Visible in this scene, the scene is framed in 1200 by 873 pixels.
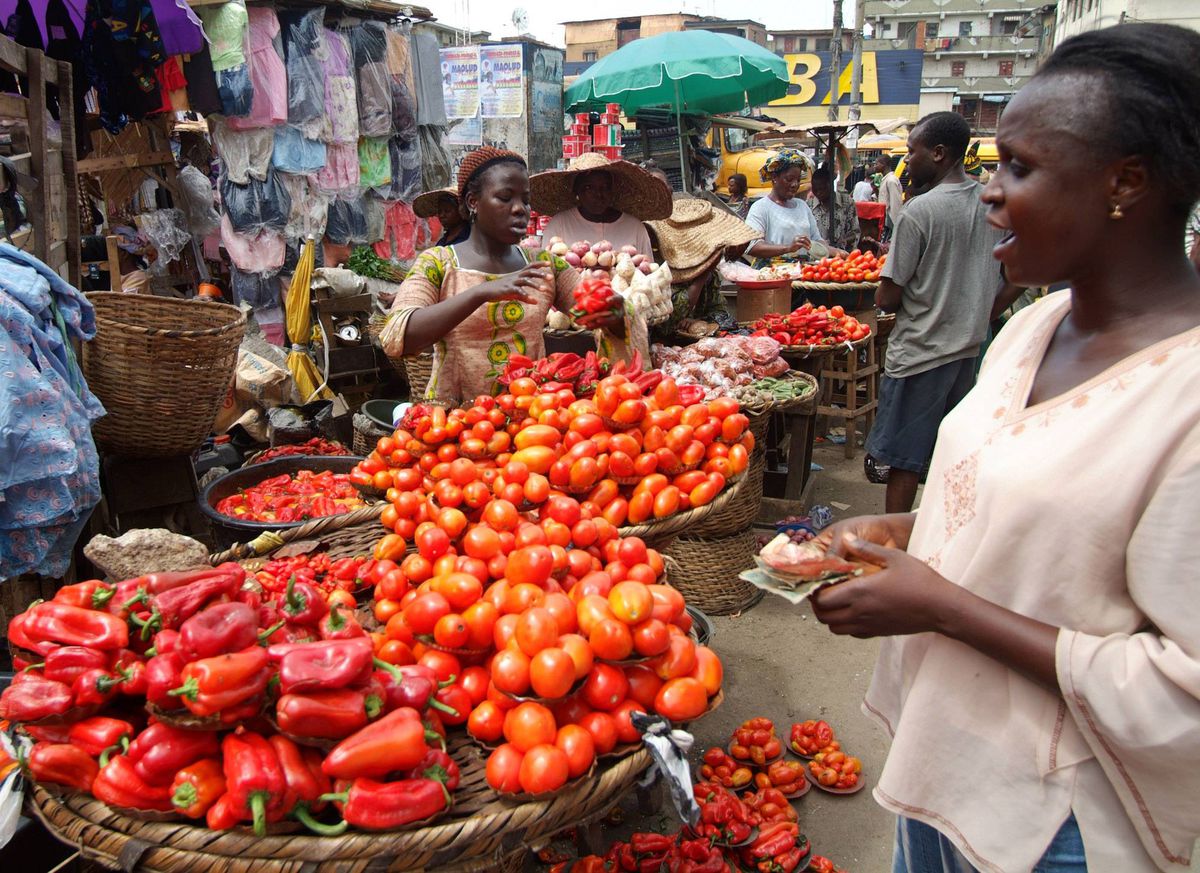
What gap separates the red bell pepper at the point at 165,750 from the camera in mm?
1401

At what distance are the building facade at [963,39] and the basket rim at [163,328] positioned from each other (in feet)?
180

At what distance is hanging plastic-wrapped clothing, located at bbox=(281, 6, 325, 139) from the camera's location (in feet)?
25.2

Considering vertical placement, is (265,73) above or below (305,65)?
below

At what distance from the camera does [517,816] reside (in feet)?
4.72

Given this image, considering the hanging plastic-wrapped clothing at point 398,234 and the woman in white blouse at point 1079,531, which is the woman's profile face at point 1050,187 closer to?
the woman in white blouse at point 1079,531

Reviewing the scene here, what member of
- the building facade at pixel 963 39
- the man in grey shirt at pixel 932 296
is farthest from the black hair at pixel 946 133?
the building facade at pixel 963 39

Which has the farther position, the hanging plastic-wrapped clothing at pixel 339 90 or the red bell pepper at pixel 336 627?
the hanging plastic-wrapped clothing at pixel 339 90

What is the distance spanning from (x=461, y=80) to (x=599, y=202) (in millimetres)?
8699

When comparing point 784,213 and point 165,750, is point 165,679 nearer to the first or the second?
point 165,750

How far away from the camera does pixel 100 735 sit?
4.81ft

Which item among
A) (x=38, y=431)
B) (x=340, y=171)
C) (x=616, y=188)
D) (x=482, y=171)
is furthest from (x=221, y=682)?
(x=340, y=171)

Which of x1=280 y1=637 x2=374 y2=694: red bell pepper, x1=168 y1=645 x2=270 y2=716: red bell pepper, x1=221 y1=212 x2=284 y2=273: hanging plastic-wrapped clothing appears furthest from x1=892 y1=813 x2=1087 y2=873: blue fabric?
x1=221 y1=212 x2=284 y2=273: hanging plastic-wrapped clothing

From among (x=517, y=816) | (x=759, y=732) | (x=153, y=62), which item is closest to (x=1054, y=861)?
(x=517, y=816)

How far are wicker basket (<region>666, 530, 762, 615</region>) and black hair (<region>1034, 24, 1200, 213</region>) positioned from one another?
3431 mm
